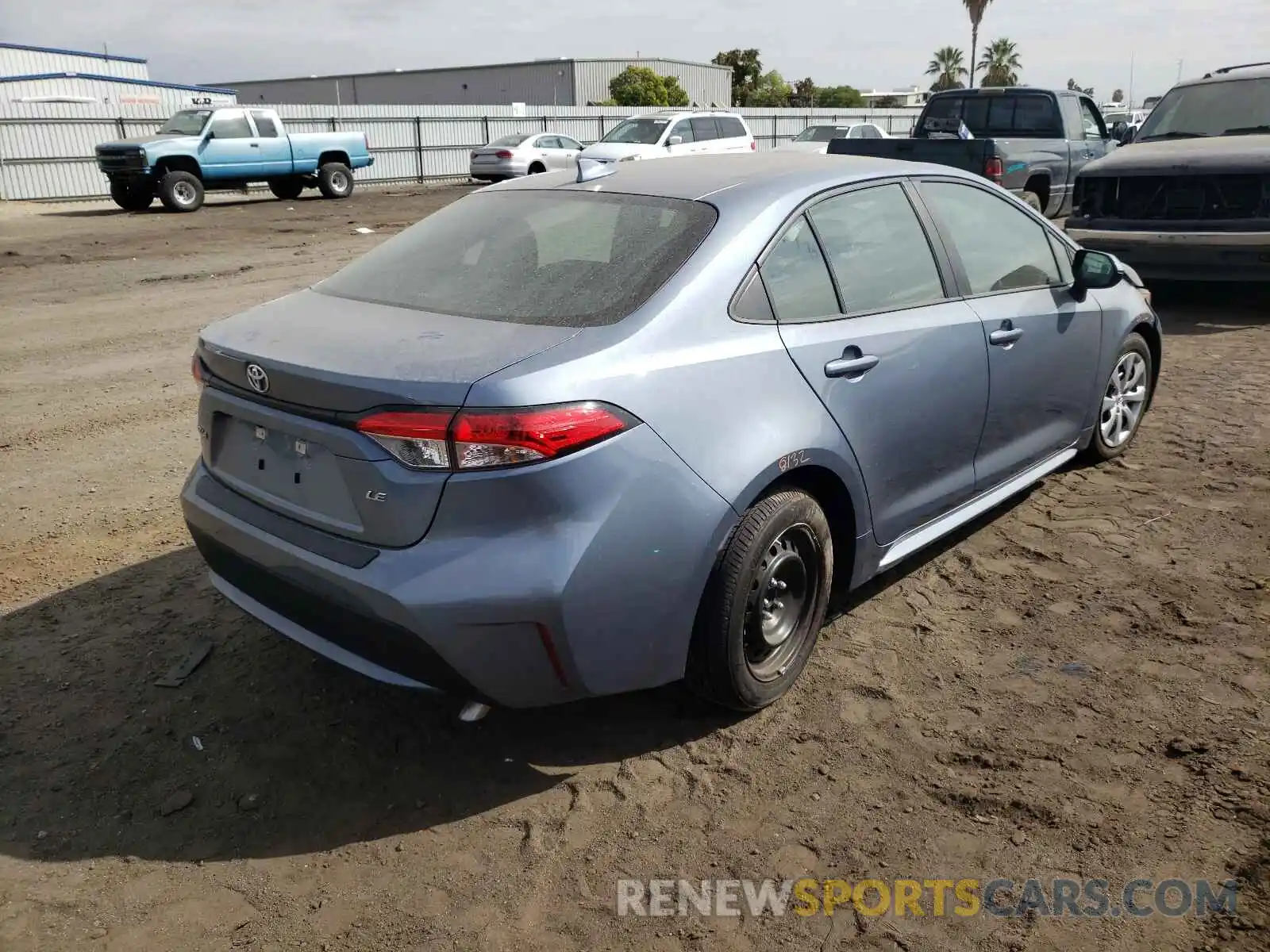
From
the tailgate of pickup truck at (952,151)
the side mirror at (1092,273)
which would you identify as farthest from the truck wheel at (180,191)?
the side mirror at (1092,273)

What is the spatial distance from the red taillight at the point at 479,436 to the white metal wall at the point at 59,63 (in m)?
45.7

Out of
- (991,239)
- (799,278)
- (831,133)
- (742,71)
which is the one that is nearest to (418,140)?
(831,133)

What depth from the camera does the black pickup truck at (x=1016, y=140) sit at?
11930mm

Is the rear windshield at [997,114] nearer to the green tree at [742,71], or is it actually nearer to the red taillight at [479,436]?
the red taillight at [479,436]

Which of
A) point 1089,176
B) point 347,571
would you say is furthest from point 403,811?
point 1089,176

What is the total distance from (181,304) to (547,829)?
8940 millimetres

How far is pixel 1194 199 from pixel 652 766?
25.8ft

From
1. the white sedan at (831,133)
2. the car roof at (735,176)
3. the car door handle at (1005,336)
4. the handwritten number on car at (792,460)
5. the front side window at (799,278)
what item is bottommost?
the handwritten number on car at (792,460)

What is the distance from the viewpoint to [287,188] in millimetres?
24062

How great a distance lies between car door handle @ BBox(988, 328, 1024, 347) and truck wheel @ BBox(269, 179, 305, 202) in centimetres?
2237

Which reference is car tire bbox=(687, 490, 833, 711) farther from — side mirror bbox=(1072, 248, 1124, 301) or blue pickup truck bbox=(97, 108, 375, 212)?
blue pickup truck bbox=(97, 108, 375, 212)

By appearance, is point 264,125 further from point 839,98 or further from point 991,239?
point 839,98

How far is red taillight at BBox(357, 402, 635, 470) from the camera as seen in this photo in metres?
2.57

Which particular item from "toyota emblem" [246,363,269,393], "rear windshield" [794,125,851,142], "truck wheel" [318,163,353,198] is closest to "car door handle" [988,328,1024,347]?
"toyota emblem" [246,363,269,393]
